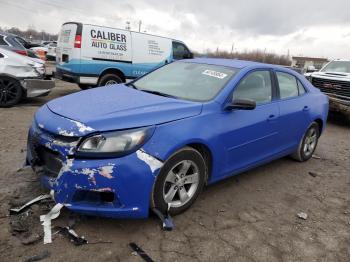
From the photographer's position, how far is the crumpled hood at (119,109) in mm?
3234

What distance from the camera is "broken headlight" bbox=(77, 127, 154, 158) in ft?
10.1

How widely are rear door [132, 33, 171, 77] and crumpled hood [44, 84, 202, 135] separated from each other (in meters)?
7.24

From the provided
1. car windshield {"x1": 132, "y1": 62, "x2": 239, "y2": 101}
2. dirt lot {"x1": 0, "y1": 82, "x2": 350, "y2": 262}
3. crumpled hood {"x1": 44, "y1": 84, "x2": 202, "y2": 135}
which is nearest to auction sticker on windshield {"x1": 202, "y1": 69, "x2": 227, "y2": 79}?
car windshield {"x1": 132, "y1": 62, "x2": 239, "y2": 101}

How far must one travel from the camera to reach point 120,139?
3156 mm

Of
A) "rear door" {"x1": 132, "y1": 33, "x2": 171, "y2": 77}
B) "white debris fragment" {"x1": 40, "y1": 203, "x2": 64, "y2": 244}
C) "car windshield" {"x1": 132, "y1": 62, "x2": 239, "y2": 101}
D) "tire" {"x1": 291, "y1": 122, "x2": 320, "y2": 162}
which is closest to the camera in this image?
"white debris fragment" {"x1": 40, "y1": 203, "x2": 64, "y2": 244}

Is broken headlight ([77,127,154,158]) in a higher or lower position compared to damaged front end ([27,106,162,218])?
higher

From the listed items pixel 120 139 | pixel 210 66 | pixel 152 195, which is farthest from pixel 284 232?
pixel 210 66

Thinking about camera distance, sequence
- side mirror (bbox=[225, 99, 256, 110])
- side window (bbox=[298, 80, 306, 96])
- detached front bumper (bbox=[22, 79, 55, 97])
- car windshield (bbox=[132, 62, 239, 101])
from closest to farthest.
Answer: side mirror (bbox=[225, 99, 256, 110]) < car windshield (bbox=[132, 62, 239, 101]) < side window (bbox=[298, 80, 306, 96]) < detached front bumper (bbox=[22, 79, 55, 97])

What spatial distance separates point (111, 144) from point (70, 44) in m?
7.87

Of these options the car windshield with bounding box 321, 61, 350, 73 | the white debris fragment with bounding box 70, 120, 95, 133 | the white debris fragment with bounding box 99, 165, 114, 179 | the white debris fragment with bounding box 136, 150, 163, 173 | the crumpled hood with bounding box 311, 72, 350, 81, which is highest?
the car windshield with bounding box 321, 61, 350, 73

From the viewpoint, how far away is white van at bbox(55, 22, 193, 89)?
400 inches

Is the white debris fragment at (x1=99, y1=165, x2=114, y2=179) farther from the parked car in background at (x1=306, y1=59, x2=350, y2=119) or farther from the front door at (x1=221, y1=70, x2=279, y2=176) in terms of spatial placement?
the parked car in background at (x1=306, y1=59, x2=350, y2=119)

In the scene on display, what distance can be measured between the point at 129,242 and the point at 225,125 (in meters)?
1.57

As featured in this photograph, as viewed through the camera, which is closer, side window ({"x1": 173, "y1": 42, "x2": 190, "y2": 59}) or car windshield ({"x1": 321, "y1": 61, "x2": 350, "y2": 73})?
car windshield ({"x1": 321, "y1": 61, "x2": 350, "y2": 73})
